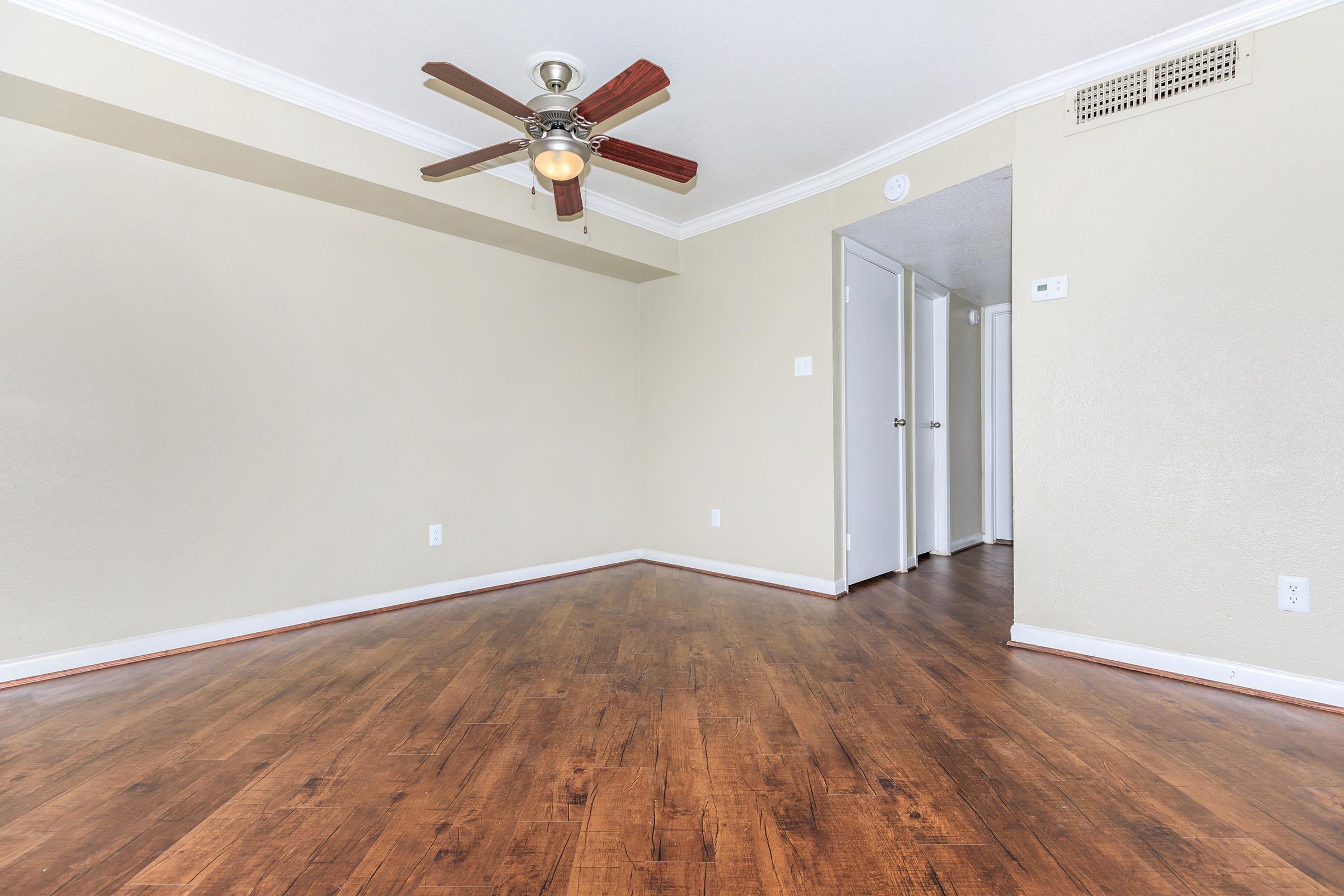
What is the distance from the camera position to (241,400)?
284 cm

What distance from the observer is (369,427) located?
130 inches

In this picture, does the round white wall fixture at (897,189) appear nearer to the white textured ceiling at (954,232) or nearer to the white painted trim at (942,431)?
the white textured ceiling at (954,232)

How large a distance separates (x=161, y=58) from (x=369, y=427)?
1746 millimetres

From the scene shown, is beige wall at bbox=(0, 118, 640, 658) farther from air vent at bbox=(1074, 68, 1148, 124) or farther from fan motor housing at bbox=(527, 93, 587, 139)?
air vent at bbox=(1074, 68, 1148, 124)

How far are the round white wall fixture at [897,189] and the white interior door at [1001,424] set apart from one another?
9.66 ft

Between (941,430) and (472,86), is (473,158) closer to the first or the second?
(472,86)

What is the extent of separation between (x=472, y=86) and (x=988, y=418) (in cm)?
521

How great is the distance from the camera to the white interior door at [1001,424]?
216 inches

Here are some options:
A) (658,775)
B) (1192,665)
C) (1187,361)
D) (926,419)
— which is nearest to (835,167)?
(1187,361)

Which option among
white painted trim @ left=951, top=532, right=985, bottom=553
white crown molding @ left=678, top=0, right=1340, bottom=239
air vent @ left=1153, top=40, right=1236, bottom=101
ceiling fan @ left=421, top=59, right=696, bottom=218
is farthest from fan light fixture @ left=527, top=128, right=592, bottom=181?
white painted trim @ left=951, top=532, right=985, bottom=553

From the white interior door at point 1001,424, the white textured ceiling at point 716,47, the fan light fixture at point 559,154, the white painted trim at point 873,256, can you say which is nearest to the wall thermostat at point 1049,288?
the white textured ceiling at point 716,47

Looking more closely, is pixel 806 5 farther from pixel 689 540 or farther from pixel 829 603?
pixel 689 540

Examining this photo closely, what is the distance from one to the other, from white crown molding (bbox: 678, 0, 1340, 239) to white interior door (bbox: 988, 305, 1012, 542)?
2957mm

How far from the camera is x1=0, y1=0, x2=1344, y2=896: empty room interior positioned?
143cm
